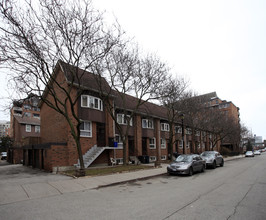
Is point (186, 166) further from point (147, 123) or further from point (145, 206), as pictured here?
point (147, 123)

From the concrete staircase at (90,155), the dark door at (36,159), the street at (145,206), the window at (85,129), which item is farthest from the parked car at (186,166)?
the dark door at (36,159)

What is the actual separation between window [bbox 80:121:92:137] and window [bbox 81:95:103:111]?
1629 millimetres

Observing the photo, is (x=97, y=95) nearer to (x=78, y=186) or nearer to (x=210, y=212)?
(x=78, y=186)

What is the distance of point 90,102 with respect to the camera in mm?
19609

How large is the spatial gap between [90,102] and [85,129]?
8.62 feet

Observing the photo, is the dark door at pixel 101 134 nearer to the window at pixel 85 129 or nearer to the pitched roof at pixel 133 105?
→ the window at pixel 85 129

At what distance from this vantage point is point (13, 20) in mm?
10484

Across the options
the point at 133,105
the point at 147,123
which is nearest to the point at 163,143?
the point at 147,123

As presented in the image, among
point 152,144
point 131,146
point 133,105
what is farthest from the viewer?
point 152,144

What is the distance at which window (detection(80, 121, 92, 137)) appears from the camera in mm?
18714

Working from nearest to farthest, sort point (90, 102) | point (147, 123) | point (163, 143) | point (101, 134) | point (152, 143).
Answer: point (90, 102) → point (101, 134) → point (147, 123) → point (152, 143) → point (163, 143)

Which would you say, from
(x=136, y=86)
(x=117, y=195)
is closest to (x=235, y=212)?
(x=117, y=195)

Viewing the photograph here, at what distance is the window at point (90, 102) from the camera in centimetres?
1925

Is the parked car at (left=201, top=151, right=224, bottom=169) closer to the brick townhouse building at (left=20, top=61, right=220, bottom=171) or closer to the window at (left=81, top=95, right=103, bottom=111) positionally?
the brick townhouse building at (left=20, top=61, right=220, bottom=171)
